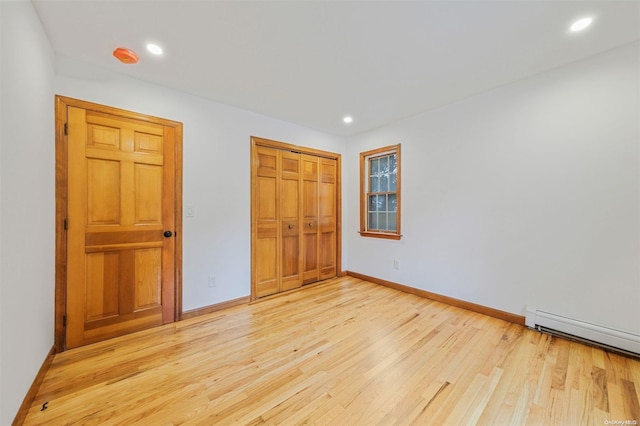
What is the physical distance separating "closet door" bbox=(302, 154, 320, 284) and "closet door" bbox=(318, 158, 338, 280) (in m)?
0.09

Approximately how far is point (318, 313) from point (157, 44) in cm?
290

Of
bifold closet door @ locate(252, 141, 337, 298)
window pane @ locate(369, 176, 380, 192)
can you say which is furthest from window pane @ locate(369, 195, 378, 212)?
bifold closet door @ locate(252, 141, 337, 298)

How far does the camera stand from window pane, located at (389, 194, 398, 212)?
361cm

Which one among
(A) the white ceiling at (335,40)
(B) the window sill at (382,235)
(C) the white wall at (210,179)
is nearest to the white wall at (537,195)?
(B) the window sill at (382,235)

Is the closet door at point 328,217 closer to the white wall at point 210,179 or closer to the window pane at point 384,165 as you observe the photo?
the window pane at point 384,165

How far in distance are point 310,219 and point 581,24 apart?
3.27 meters

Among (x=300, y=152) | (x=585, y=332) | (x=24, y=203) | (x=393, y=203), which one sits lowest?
(x=585, y=332)

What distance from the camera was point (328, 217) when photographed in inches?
161

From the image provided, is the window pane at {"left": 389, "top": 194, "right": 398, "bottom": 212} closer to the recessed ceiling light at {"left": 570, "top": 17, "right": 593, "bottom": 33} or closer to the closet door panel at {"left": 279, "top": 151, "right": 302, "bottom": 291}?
the closet door panel at {"left": 279, "top": 151, "right": 302, "bottom": 291}

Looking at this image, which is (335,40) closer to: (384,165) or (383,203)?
(384,165)

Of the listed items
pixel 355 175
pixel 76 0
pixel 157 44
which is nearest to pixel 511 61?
pixel 355 175

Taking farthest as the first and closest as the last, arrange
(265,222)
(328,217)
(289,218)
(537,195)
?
1. (328,217)
2. (289,218)
3. (265,222)
4. (537,195)

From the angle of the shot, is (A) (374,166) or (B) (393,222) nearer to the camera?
(B) (393,222)

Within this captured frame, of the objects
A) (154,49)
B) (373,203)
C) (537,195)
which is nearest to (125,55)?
(154,49)
